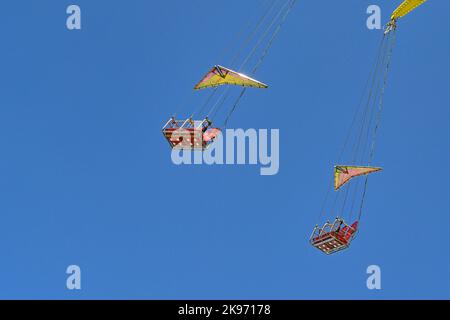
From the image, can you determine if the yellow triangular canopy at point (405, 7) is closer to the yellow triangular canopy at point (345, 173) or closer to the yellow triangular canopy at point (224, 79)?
the yellow triangular canopy at point (345, 173)

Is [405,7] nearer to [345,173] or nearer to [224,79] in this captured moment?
[345,173]

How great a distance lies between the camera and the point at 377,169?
30.7m

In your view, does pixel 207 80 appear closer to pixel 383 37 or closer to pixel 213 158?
pixel 213 158

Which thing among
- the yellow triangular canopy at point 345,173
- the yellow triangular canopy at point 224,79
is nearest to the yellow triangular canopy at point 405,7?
the yellow triangular canopy at point 345,173

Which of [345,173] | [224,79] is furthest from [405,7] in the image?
[224,79]

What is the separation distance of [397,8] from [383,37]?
2618 mm

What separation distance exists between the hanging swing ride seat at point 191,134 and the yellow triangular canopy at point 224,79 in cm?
222

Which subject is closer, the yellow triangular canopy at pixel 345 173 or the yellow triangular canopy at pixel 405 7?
the yellow triangular canopy at pixel 405 7

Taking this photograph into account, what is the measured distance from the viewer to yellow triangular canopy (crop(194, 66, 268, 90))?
28.4m

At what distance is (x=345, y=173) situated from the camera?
1264 inches

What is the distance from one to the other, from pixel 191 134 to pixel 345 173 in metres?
8.89

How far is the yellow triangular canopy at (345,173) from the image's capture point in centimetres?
3164

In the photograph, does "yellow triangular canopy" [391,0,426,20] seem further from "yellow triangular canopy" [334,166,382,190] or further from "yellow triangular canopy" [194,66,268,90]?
"yellow triangular canopy" [194,66,268,90]
